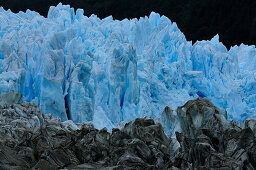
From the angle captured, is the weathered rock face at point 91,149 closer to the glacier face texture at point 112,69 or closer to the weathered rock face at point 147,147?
the weathered rock face at point 147,147

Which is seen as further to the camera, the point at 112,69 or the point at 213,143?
the point at 112,69

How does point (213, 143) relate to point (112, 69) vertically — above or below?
below

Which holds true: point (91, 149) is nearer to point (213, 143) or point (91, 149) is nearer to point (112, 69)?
point (213, 143)

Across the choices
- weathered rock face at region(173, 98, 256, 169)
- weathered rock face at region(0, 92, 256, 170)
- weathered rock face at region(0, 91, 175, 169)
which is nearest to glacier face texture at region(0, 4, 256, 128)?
weathered rock face at region(0, 91, 175, 169)

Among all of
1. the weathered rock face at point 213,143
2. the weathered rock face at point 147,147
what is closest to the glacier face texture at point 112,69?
the weathered rock face at point 147,147

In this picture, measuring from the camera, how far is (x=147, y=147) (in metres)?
3.45

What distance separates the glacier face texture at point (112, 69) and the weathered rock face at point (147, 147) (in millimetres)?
4711

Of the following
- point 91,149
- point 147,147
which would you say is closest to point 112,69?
point 91,149

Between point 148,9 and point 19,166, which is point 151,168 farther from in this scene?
point 148,9

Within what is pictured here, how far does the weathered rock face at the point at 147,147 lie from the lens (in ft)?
10.2

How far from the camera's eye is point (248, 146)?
320 cm

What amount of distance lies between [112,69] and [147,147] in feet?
22.5

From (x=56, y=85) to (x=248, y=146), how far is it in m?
6.50

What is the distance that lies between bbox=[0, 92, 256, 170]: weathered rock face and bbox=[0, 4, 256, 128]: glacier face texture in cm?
471
